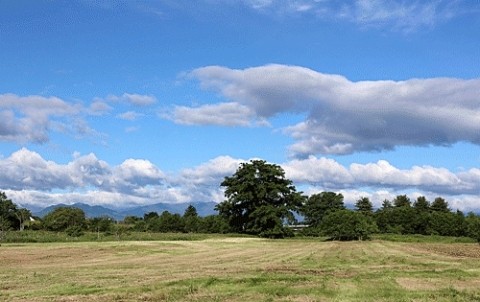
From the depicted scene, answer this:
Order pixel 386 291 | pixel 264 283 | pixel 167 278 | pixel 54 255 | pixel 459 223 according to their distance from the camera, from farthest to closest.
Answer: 1. pixel 459 223
2. pixel 54 255
3. pixel 167 278
4. pixel 264 283
5. pixel 386 291

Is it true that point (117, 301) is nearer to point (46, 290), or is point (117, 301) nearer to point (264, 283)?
point (46, 290)

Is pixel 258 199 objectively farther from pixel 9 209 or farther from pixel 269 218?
pixel 9 209

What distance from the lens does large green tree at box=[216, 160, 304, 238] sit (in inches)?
3649

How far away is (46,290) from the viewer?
18.8 metres

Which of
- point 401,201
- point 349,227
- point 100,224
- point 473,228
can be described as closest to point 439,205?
point 401,201

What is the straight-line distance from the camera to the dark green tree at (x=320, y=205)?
124 meters

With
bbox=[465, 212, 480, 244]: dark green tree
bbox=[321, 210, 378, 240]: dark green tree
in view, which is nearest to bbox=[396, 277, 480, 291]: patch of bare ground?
bbox=[321, 210, 378, 240]: dark green tree

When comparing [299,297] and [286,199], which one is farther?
[286,199]

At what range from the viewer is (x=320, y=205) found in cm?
12569

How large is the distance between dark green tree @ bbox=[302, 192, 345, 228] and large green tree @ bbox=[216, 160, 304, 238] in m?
26.6

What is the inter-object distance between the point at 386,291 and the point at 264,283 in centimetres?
455

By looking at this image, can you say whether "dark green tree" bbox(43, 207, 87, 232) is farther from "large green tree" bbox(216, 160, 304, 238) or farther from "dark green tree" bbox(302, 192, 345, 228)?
"dark green tree" bbox(302, 192, 345, 228)

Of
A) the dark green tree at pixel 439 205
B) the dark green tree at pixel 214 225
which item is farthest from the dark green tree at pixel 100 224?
the dark green tree at pixel 439 205

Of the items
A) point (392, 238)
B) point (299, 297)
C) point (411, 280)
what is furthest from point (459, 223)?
point (299, 297)
